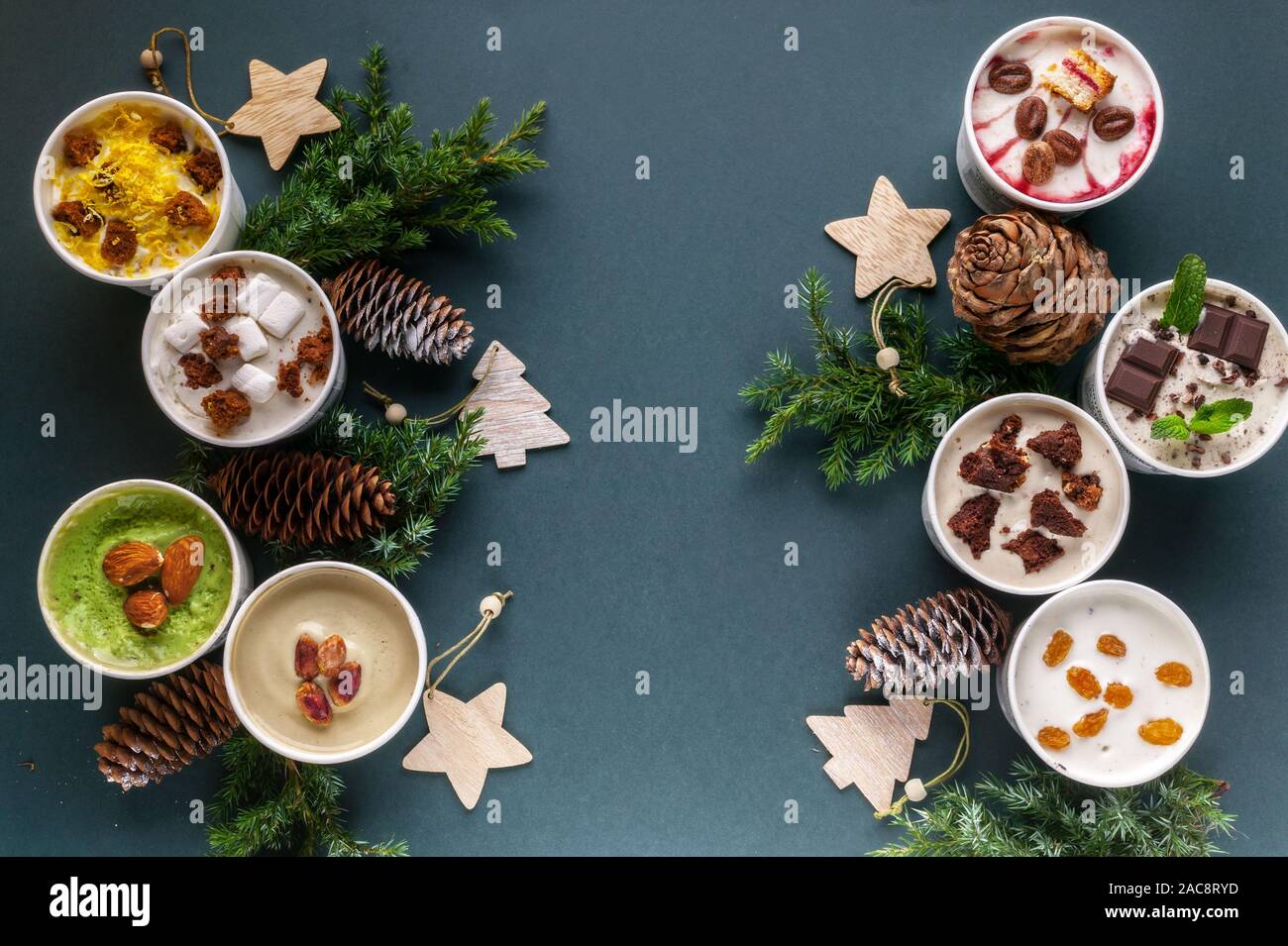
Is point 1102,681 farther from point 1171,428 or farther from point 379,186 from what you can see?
point 379,186

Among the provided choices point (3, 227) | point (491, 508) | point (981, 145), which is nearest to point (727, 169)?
point (981, 145)

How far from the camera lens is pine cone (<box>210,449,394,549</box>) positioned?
78.7 inches

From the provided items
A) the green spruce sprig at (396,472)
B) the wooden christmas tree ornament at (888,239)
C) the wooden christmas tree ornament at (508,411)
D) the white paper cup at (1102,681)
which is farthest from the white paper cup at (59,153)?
the white paper cup at (1102,681)

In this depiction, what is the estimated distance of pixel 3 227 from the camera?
7.26 feet

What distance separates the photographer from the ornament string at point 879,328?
2086 mm

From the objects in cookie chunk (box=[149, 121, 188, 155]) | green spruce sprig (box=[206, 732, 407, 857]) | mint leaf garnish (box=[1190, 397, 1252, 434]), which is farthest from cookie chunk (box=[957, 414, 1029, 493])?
cookie chunk (box=[149, 121, 188, 155])

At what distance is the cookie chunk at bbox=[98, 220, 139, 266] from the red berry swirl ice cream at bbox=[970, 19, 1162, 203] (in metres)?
1.74

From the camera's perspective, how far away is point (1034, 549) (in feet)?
6.54

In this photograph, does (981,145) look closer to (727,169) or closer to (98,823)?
(727,169)

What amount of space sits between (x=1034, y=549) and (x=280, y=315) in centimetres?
158

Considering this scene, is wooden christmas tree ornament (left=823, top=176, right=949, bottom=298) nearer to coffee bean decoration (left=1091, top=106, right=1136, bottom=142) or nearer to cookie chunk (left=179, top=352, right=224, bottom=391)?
coffee bean decoration (left=1091, top=106, right=1136, bottom=142)

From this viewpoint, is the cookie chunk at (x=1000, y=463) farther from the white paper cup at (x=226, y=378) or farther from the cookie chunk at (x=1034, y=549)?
the white paper cup at (x=226, y=378)

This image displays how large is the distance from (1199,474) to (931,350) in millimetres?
586

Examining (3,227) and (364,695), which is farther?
(3,227)
